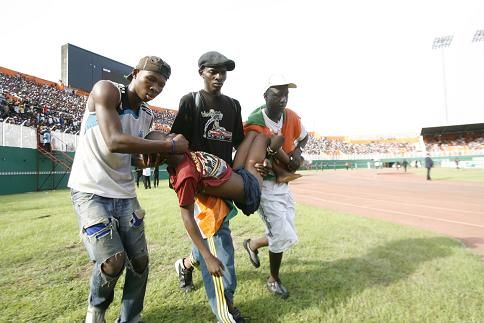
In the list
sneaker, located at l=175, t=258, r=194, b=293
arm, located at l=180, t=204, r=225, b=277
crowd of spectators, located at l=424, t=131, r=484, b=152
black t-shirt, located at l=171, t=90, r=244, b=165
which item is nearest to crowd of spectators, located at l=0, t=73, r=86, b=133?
sneaker, located at l=175, t=258, r=194, b=293

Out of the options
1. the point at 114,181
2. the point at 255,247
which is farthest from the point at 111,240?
the point at 255,247

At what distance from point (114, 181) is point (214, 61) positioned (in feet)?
4.52

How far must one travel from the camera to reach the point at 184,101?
2.88m

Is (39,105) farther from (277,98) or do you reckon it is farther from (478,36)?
(478,36)

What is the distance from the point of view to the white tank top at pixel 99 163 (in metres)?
2.42

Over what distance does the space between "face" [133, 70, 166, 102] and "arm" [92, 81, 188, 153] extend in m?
0.22

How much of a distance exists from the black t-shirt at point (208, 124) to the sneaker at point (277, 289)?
54.3 inches

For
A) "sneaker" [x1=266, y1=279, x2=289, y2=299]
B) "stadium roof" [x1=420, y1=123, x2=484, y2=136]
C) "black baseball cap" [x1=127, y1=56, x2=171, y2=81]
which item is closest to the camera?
"black baseball cap" [x1=127, y1=56, x2=171, y2=81]

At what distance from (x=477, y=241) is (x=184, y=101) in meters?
5.74

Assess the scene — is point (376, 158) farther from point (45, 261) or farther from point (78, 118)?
point (45, 261)

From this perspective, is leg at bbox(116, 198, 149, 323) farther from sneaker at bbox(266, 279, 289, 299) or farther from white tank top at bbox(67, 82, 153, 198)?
sneaker at bbox(266, 279, 289, 299)

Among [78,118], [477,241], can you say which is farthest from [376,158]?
[477,241]

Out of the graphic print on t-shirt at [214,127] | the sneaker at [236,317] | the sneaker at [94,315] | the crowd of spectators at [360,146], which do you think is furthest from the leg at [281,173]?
the crowd of spectators at [360,146]

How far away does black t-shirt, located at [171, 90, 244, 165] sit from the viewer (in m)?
2.88
